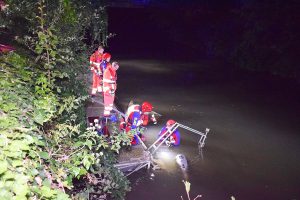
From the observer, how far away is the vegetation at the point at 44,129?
7.56ft

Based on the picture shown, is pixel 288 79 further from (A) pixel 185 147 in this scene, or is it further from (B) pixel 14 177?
(B) pixel 14 177

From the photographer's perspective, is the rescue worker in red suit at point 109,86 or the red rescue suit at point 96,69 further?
the red rescue suit at point 96,69

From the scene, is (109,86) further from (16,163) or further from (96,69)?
(16,163)

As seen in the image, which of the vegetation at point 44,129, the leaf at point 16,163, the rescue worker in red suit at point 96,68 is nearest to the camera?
the leaf at point 16,163

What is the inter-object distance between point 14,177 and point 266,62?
27.3 meters

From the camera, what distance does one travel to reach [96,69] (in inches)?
451

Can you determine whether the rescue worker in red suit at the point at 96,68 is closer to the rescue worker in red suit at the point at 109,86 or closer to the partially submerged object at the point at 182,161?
the rescue worker in red suit at the point at 109,86

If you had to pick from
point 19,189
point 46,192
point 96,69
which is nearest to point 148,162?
point 96,69

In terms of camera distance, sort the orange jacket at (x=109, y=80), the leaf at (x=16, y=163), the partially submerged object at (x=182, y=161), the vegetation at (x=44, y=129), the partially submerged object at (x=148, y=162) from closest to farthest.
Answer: the leaf at (x=16, y=163), the vegetation at (x=44, y=129), the partially submerged object at (x=148, y=162), the partially submerged object at (x=182, y=161), the orange jacket at (x=109, y=80)

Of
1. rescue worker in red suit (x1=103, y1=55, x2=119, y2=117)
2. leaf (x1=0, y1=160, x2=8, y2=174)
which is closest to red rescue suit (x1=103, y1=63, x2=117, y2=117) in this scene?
rescue worker in red suit (x1=103, y1=55, x2=119, y2=117)

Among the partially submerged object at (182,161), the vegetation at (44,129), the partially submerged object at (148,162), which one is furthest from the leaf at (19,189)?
the partially submerged object at (182,161)

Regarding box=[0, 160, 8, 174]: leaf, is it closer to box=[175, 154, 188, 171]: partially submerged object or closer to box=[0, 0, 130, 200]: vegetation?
box=[0, 0, 130, 200]: vegetation

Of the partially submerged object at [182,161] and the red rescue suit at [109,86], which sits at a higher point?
the red rescue suit at [109,86]

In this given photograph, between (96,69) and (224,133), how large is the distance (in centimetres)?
513
